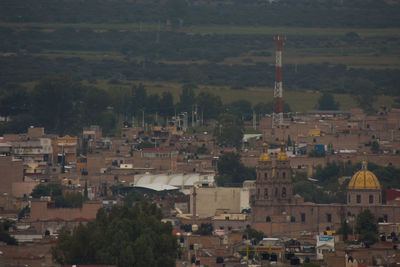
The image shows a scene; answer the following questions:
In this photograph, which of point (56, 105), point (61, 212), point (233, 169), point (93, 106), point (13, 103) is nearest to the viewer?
point (61, 212)

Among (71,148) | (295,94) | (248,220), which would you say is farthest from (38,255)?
(295,94)

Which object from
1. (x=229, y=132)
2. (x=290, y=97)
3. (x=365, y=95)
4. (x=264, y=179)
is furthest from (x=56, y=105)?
(x=264, y=179)

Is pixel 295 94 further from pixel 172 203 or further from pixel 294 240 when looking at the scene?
pixel 294 240

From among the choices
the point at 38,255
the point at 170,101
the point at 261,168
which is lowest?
the point at 38,255

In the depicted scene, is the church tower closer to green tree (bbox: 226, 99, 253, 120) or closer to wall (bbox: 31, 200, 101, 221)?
wall (bbox: 31, 200, 101, 221)

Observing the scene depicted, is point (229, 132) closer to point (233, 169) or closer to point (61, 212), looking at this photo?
point (233, 169)

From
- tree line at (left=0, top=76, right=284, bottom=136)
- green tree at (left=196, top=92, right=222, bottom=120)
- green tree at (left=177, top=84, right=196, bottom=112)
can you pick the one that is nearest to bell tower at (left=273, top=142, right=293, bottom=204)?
tree line at (left=0, top=76, right=284, bottom=136)
